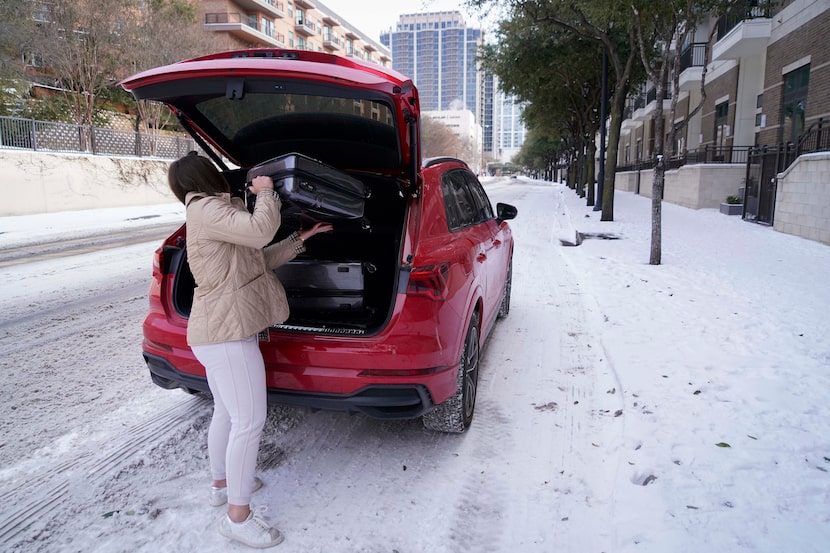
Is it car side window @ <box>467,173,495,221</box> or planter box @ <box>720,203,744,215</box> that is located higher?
car side window @ <box>467,173,495,221</box>

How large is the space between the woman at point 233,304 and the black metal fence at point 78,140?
20242 millimetres

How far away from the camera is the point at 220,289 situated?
2521 millimetres

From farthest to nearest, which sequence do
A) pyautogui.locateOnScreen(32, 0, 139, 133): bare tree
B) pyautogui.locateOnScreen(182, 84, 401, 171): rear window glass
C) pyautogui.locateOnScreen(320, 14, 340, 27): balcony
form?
1. pyautogui.locateOnScreen(320, 14, 340, 27): balcony
2. pyautogui.locateOnScreen(32, 0, 139, 133): bare tree
3. pyautogui.locateOnScreen(182, 84, 401, 171): rear window glass

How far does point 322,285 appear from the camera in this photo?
150 inches

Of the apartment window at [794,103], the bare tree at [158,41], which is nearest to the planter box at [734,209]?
the apartment window at [794,103]

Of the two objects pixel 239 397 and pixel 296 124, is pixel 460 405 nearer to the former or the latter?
pixel 239 397

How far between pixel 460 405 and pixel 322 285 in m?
1.21

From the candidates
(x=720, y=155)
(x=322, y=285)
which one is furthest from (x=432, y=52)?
(x=322, y=285)

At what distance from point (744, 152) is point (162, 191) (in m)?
23.7

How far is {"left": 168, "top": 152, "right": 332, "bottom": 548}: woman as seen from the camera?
7.98 feet

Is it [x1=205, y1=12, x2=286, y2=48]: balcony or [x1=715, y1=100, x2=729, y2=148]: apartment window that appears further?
[x1=205, y1=12, x2=286, y2=48]: balcony

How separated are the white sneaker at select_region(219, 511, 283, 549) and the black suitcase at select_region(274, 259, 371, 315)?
1.49 metres

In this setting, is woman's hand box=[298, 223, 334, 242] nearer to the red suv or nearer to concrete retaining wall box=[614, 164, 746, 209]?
the red suv


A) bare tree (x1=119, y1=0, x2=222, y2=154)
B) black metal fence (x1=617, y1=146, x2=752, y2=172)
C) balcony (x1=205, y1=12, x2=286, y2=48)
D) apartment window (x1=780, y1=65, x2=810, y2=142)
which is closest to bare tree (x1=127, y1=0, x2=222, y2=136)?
bare tree (x1=119, y1=0, x2=222, y2=154)
